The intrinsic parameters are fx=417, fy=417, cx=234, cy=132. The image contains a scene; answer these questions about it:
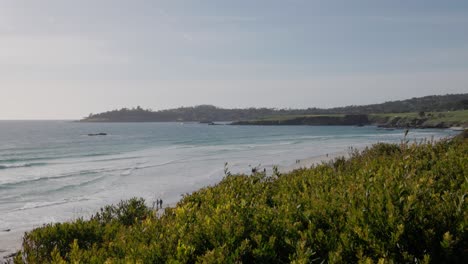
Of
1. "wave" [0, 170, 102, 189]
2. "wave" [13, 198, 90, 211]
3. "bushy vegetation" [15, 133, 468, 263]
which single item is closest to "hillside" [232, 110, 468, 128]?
"wave" [0, 170, 102, 189]

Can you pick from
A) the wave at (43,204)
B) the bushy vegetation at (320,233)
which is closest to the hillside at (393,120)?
the wave at (43,204)

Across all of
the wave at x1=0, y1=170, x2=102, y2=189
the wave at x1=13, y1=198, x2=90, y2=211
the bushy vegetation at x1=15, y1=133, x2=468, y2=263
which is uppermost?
the bushy vegetation at x1=15, y1=133, x2=468, y2=263

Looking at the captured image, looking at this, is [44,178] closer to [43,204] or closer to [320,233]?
[43,204]

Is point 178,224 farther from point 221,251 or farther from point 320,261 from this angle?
point 320,261

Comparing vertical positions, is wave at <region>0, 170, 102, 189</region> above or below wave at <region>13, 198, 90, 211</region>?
above

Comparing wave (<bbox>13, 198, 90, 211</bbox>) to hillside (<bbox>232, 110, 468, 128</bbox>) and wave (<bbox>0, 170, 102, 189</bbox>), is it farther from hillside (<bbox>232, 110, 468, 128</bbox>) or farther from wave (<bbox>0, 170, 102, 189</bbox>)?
hillside (<bbox>232, 110, 468, 128</bbox>)

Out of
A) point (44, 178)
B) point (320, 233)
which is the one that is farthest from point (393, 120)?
point (320, 233)

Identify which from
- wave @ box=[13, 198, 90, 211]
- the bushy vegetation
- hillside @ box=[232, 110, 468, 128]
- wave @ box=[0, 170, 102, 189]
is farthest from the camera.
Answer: hillside @ box=[232, 110, 468, 128]

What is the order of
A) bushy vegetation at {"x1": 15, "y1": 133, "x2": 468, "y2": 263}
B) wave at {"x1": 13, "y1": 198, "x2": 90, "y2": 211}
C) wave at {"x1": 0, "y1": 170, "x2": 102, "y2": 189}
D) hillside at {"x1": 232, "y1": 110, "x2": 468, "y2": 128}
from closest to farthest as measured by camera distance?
bushy vegetation at {"x1": 15, "y1": 133, "x2": 468, "y2": 263} < wave at {"x1": 13, "y1": 198, "x2": 90, "y2": 211} < wave at {"x1": 0, "y1": 170, "x2": 102, "y2": 189} < hillside at {"x1": 232, "y1": 110, "x2": 468, "y2": 128}

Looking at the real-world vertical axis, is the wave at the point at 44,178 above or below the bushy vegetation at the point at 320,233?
below

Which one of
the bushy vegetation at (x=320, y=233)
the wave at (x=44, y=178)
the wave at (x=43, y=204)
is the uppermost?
the bushy vegetation at (x=320, y=233)

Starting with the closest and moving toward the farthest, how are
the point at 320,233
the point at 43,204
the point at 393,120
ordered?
the point at 320,233 → the point at 43,204 → the point at 393,120

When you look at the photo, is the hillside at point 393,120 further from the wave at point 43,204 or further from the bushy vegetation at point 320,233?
the bushy vegetation at point 320,233

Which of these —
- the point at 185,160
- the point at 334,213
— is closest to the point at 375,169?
the point at 334,213
